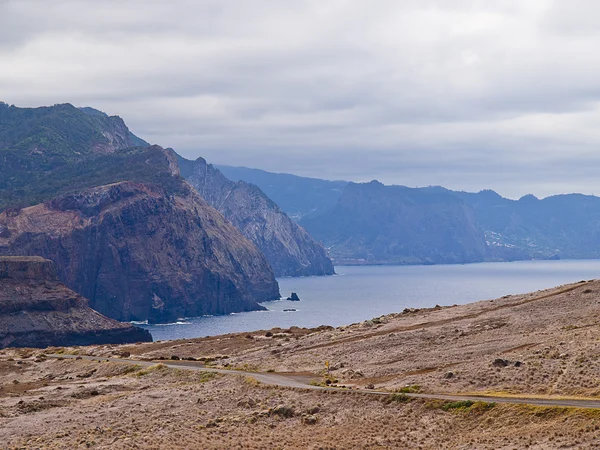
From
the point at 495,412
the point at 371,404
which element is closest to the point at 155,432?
the point at 371,404

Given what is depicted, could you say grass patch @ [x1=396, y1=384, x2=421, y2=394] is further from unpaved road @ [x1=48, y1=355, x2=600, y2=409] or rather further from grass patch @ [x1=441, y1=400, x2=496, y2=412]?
grass patch @ [x1=441, y1=400, x2=496, y2=412]

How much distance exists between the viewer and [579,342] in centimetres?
6706

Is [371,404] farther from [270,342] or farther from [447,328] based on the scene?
[270,342]

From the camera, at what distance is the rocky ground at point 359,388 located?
5106 centimetres

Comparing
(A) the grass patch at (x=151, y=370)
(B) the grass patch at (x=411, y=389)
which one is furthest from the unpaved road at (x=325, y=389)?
(B) the grass patch at (x=411, y=389)

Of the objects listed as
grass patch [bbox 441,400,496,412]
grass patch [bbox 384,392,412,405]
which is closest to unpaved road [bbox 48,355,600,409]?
grass patch [bbox 384,392,412,405]

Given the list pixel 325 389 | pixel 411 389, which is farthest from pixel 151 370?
pixel 411 389

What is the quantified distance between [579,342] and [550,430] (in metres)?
21.5

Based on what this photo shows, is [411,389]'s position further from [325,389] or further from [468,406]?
[468,406]

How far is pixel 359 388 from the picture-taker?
65750 millimetres

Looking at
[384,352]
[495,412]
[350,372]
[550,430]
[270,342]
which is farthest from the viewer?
[270,342]

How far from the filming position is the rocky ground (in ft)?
168

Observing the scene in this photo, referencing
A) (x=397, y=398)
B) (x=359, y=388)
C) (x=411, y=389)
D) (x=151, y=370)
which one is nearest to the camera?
(x=397, y=398)

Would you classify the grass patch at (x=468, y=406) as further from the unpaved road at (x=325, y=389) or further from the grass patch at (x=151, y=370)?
the grass patch at (x=151, y=370)
